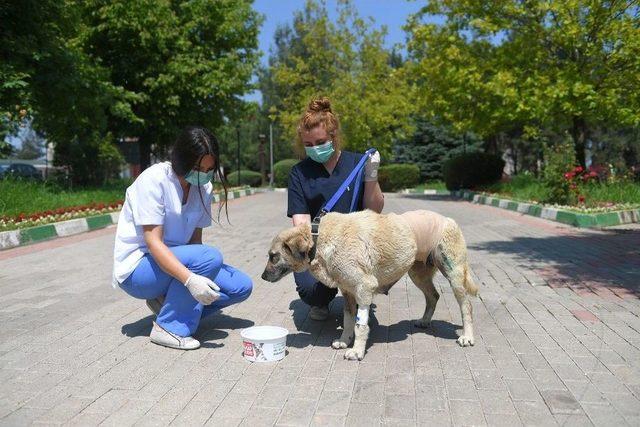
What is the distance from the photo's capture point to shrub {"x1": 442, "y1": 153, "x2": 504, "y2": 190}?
27092mm

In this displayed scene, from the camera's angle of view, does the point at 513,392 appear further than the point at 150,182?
No

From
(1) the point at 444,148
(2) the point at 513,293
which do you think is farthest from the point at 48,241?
(1) the point at 444,148

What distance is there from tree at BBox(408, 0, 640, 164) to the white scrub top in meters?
16.2

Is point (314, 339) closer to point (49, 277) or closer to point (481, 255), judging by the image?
point (49, 277)

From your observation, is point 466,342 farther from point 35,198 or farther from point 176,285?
point 35,198

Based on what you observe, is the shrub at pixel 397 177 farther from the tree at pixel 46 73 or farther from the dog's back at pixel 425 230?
the dog's back at pixel 425 230

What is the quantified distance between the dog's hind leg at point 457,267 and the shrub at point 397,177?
102 ft

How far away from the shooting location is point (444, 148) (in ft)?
138


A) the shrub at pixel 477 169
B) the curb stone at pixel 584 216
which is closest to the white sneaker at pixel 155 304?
the curb stone at pixel 584 216

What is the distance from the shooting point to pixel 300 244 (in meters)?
4.20

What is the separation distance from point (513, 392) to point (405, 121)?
36131 mm

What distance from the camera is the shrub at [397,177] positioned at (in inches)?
1416

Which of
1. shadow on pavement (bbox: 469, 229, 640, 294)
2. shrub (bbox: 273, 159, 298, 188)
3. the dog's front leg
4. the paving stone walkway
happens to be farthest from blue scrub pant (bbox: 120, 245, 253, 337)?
shrub (bbox: 273, 159, 298, 188)

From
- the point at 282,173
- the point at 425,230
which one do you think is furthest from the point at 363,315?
the point at 282,173
